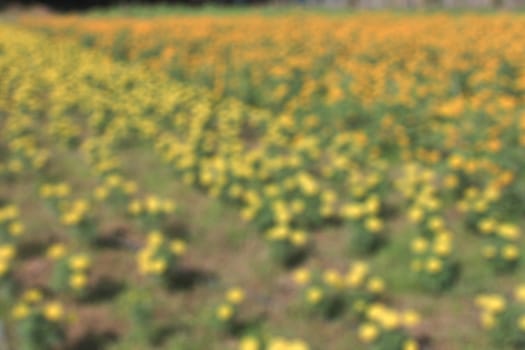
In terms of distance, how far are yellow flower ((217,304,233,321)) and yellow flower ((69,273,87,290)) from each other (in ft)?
2.81

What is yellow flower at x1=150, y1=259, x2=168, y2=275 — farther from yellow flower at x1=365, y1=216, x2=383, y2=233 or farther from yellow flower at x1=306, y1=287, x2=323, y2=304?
yellow flower at x1=365, y1=216, x2=383, y2=233

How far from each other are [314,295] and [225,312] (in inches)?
19.7

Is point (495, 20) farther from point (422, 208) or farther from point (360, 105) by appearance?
point (422, 208)

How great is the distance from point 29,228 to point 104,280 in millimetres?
991

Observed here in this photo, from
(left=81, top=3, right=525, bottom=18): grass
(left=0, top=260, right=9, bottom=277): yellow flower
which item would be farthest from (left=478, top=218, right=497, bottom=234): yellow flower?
(left=81, top=3, right=525, bottom=18): grass

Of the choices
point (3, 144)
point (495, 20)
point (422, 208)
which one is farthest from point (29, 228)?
point (495, 20)

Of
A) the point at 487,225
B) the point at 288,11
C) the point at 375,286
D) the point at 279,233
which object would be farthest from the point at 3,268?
the point at 288,11

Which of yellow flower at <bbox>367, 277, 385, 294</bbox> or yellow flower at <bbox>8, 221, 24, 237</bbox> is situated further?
yellow flower at <bbox>8, 221, 24, 237</bbox>

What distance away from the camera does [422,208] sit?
148 inches

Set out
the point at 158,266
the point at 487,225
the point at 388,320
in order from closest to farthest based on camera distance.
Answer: the point at 388,320 → the point at 158,266 → the point at 487,225

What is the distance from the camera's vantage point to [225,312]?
3025mm

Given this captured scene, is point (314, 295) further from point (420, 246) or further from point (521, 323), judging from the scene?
point (521, 323)

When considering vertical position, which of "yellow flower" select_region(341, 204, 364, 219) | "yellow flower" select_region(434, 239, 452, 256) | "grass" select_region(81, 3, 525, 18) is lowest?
"yellow flower" select_region(434, 239, 452, 256)

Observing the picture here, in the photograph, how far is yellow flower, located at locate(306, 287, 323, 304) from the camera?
3.08 meters
